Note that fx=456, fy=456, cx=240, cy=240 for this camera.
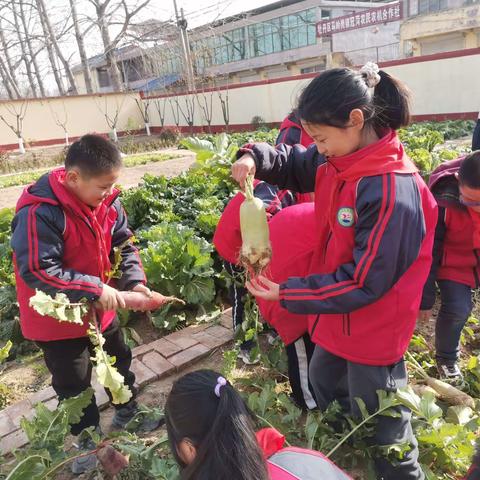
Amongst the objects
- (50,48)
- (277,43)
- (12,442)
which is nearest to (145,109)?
(50,48)

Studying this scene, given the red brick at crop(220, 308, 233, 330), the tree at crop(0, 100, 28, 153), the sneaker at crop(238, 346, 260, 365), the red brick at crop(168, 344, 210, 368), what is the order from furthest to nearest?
the tree at crop(0, 100, 28, 153), the red brick at crop(220, 308, 233, 330), the red brick at crop(168, 344, 210, 368), the sneaker at crop(238, 346, 260, 365)

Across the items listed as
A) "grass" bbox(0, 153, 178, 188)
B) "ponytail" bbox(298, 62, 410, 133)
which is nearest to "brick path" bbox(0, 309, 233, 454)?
"ponytail" bbox(298, 62, 410, 133)

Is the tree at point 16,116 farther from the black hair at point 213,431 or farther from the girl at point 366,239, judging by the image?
the black hair at point 213,431

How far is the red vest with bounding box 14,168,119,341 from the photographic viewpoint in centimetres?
209

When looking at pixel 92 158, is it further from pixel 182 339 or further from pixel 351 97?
pixel 182 339

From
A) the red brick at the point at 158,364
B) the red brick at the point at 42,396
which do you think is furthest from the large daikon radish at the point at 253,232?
the red brick at the point at 42,396

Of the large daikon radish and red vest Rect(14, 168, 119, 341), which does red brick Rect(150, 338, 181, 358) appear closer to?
red vest Rect(14, 168, 119, 341)

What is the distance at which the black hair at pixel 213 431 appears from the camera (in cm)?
114

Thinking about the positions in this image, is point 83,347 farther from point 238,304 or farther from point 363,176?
point 363,176

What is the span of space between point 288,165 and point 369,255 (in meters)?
0.79

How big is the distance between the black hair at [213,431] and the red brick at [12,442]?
1707mm

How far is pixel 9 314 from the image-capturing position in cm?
396

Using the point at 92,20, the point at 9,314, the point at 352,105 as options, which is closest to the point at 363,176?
the point at 352,105

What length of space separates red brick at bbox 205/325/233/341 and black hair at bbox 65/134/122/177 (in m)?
1.78
